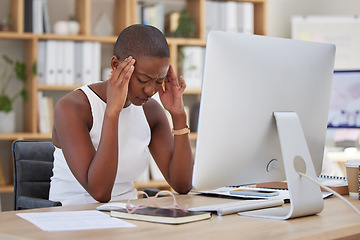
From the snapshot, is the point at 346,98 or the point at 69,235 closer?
the point at 69,235

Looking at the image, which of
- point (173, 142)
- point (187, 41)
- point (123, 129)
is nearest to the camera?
point (123, 129)

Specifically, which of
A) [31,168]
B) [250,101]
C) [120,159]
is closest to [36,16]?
[31,168]

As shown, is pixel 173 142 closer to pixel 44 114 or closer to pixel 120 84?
pixel 120 84

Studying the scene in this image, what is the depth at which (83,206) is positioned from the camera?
1.62m

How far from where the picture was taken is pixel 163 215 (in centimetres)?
136

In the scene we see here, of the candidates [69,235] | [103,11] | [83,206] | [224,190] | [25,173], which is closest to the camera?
[69,235]

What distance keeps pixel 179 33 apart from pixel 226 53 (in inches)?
110

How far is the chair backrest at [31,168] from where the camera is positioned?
231 centimetres

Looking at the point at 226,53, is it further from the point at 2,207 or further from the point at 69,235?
the point at 2,207

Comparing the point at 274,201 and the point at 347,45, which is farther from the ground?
the point at 347,45

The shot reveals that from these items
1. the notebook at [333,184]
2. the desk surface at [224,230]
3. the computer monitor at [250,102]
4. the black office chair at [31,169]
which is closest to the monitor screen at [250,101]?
the computer monitor at [250,102]

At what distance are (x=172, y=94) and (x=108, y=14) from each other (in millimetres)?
2306

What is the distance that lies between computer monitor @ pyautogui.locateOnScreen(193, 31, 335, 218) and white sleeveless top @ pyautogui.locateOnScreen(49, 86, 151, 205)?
60 centimetres

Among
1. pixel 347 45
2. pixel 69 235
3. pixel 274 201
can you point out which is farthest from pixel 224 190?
pixel 347 45
